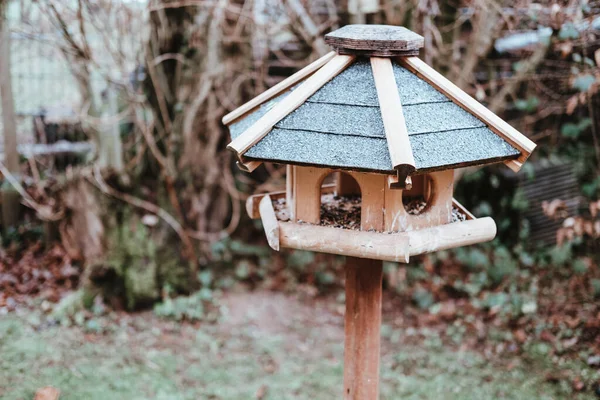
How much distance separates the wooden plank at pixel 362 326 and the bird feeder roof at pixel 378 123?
0.64 meters

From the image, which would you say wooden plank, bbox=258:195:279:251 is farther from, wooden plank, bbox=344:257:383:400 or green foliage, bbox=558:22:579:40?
green foliage, bbox=558:22:579:40

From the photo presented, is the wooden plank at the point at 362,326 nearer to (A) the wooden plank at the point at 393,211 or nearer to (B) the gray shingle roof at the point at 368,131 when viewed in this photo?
(A) the wooden plank at the point at 393,211

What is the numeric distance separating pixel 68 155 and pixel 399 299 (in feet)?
11.9

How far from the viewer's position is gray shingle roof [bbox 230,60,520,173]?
76.6 inches

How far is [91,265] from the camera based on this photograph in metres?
4.80

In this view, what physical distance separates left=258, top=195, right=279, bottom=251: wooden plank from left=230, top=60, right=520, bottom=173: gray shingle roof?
0.37 meters

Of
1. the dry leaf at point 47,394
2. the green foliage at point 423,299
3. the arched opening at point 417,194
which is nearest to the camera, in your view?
the arched opening at point 417,194

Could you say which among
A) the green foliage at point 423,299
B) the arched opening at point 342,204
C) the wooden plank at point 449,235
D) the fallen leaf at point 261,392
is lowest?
the fallen leaf at point 261,392

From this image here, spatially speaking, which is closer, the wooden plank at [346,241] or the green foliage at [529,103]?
the wooden plank at [346,241]

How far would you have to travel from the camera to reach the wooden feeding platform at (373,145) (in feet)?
6.44

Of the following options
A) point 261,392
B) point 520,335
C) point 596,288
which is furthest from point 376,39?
point 596,288

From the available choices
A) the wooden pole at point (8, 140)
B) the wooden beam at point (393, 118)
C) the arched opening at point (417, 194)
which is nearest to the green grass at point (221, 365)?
the wooden pole at point (8, 140)

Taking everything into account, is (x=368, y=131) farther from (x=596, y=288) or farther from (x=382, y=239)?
(x=596, y=288)

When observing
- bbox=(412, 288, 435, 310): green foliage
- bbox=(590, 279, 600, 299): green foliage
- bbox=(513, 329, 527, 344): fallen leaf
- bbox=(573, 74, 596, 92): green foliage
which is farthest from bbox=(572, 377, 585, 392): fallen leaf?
bbox=(573, 74, 596, 92): green foliage
